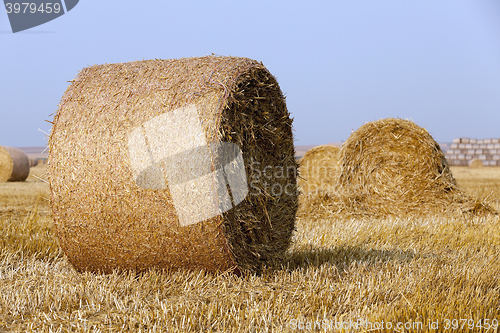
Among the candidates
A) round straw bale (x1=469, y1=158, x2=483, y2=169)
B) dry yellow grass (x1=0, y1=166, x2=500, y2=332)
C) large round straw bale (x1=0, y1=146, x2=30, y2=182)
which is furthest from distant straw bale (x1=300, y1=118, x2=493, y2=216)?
round straw bale (x1=469, y1=158, x2=483, y2=169)

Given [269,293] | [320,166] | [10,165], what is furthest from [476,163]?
[269,293]

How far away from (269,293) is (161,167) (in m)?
1.24

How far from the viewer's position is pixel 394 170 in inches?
334

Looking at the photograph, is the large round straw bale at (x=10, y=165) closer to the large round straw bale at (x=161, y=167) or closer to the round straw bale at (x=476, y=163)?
the large round straw bale at (x=161, y=167)

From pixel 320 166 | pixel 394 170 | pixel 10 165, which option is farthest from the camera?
pixel 10 165

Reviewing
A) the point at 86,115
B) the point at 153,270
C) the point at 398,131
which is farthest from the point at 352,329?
the point at 398,131

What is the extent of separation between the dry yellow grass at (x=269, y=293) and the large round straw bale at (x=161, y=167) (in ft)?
0.84

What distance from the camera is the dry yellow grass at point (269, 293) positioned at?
2.90 meters

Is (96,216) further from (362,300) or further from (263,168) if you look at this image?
(362,300)

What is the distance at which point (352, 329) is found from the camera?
2760 mm

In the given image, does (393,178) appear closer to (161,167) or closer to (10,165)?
(161,167)

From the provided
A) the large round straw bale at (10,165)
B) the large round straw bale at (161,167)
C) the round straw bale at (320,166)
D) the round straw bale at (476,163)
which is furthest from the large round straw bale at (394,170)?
the round straw bale at (476,163)

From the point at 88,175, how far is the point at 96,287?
2.90ft

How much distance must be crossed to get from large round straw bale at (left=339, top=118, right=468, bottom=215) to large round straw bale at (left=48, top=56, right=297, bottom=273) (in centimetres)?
470
